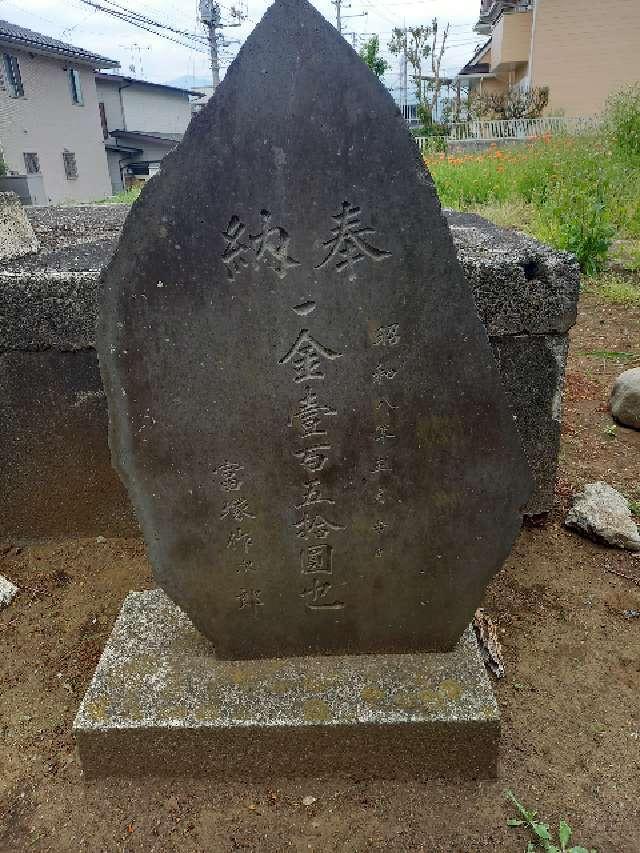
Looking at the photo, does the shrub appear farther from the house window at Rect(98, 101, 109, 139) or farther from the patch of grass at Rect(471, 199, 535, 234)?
the house window at Rect(98, 101, 109, 139)

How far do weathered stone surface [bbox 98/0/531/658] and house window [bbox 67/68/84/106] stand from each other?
1992cm

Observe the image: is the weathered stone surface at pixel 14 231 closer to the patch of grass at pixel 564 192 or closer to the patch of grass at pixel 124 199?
the patch of grass at pixel 564 192

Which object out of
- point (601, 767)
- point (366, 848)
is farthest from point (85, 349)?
point (601, 767)

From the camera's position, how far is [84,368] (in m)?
2.52

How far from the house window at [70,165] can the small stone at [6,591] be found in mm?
19282

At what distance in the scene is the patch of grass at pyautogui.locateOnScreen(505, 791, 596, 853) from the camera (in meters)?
1.61

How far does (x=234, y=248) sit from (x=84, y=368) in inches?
52.5

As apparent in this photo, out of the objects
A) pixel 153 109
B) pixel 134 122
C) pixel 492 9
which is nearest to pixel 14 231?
pixel 134 122

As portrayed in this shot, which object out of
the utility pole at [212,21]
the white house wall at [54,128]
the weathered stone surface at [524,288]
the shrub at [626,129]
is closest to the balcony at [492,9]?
the utility pole at [212,21]

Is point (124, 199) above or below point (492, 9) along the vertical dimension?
below

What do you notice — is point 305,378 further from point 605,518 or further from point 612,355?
point 612,355

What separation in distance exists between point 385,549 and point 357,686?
1.36 feet

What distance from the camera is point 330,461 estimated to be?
5.46 ft

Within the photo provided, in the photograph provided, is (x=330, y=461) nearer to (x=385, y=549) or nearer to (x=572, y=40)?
(x=385, y=549)
